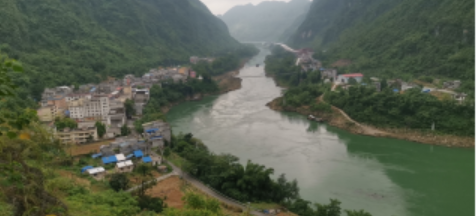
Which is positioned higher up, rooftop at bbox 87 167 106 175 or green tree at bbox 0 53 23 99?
green tree at bbox 0 53 23 99

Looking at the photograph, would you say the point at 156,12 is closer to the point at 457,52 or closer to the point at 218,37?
the point at 218,37

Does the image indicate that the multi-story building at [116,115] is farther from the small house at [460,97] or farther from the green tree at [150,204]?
the small house at [460,97]

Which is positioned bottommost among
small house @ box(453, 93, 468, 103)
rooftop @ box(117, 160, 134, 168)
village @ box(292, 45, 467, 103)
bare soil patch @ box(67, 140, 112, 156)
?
rooftop @ box(117, 160, 134, 168)

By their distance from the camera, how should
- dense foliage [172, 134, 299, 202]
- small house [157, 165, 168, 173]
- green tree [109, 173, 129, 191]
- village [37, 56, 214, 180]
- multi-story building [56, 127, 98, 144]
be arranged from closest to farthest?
green tree [109, 173, 129, 191] → dense foliage [172, 134, 299, 202] → small house [157, 165, 168, 173] → village [37, 56, 214, 180] → multi-story building [56, 127, 98, 144]

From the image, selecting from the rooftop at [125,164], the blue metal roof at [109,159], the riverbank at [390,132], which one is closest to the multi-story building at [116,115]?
the blue metal roof at [109,159]

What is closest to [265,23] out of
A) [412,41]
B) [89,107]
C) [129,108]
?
A: [412,41]

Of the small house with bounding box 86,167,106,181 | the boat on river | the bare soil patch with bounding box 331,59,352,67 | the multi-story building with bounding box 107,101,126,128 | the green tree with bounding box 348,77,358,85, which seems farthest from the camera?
the bare soil patch with bounding box 331,59,352,67

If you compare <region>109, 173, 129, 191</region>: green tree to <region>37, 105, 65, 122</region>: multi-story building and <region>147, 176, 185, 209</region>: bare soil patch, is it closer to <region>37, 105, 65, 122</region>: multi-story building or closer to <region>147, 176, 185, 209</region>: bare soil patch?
<region>147, 176, 185, 209</region>: bare soil patch

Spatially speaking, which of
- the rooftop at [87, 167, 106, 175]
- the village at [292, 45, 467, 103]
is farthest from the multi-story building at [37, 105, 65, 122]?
the village at [292, 45, 467, 103]
